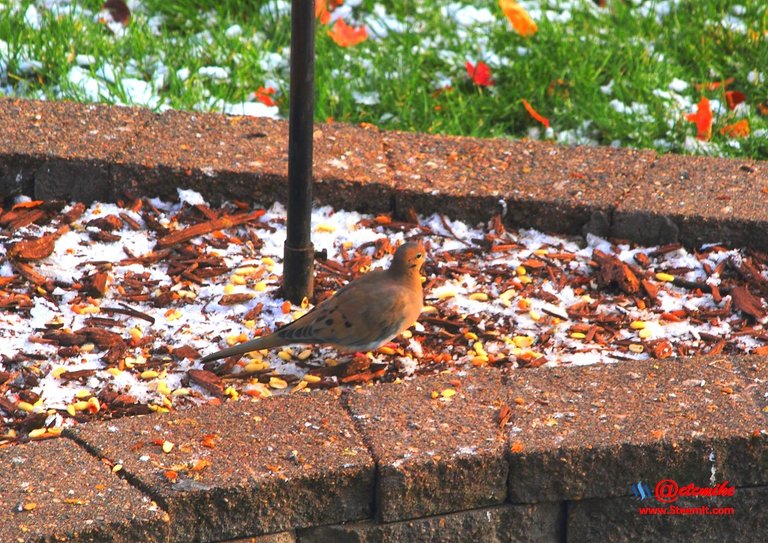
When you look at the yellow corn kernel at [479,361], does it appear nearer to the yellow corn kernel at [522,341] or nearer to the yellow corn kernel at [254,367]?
the yellow corn kernel at [522,341]

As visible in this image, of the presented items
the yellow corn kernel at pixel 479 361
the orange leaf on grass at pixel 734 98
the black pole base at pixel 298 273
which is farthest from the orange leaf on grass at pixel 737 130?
the black pole base at pixel 298 273

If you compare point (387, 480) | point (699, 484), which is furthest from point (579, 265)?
point (387, 480)

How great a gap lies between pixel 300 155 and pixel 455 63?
2.26 meters

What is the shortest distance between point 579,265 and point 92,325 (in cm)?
170

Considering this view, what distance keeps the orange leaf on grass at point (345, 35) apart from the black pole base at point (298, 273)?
222 centimetres

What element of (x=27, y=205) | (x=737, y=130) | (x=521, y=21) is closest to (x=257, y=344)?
(x=27, y=205)

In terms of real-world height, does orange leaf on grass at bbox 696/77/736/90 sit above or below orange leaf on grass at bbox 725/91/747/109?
above

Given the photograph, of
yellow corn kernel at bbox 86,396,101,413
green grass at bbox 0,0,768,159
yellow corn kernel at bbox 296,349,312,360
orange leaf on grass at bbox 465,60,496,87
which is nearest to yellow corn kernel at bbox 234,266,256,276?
yellow corn kernel at bbox 296,349,312,360

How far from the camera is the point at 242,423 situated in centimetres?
318

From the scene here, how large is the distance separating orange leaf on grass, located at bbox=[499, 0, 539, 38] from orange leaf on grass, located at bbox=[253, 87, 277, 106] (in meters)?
1.29

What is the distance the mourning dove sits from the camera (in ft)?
11.6

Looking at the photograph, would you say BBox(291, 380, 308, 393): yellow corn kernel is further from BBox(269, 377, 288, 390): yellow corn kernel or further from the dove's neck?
the dove's neck

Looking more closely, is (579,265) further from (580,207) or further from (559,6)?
(559,6)

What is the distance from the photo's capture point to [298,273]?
3.89 metres
